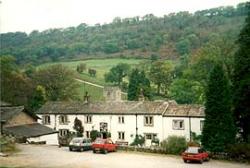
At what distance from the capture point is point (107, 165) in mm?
37312

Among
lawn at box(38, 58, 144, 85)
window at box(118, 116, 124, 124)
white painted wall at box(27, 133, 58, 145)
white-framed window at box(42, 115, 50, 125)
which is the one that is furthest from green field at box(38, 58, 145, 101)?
window at box(118, 116, 124, 124)

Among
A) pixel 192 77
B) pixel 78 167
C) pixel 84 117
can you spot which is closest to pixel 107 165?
pixel 78 167

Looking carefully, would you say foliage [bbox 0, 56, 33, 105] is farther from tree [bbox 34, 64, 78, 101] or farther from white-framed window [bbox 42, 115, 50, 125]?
white-framed window [bbox 42, 115, 50, 125]

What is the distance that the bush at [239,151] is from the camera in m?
42.1

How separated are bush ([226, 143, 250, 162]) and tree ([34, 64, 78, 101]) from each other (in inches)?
2437

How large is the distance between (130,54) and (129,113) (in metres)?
103

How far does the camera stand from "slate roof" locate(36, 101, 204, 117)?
58000 mm

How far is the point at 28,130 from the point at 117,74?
73380 mm

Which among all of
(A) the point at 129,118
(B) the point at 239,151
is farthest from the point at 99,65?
(B) the point at 239,151

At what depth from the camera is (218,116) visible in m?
44.3

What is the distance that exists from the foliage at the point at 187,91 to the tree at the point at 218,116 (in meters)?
39.6

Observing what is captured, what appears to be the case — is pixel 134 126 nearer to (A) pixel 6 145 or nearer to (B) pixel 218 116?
(B) pixel 218 116

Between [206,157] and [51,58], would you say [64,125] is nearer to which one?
[206,157]

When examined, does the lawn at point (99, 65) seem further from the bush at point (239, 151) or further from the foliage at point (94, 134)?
the bush at point (239, 151)
